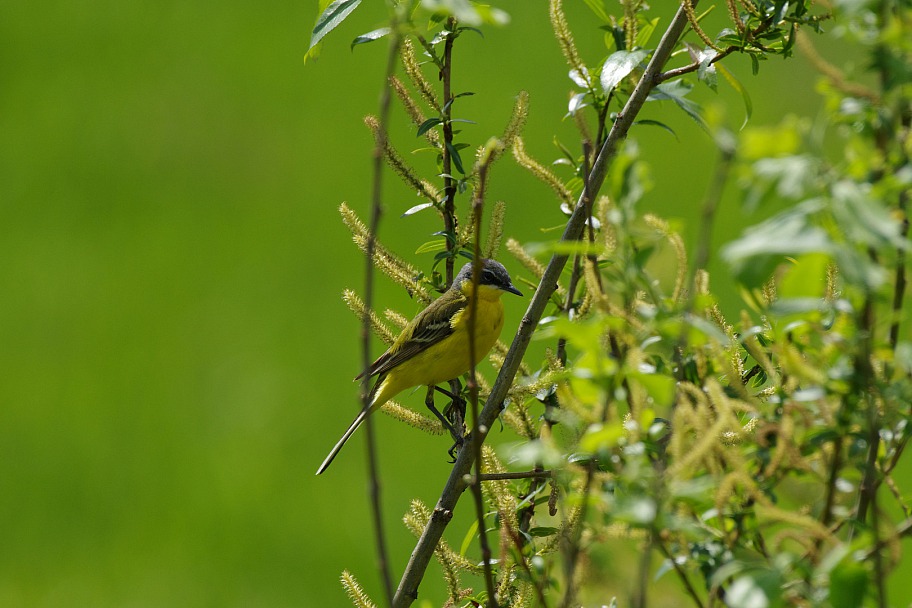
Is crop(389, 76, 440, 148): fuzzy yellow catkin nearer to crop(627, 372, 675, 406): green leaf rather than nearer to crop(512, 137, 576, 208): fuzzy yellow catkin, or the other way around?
crop(512, 137, 576, 208): fuzzy yellow catkin

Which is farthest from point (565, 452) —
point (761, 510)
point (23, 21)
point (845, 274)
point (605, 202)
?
point (23, 21)

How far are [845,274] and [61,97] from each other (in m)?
11.4

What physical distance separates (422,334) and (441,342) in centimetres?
11

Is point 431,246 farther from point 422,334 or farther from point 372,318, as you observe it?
point 422,334

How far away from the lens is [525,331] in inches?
88.8

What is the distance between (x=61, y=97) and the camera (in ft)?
37.4

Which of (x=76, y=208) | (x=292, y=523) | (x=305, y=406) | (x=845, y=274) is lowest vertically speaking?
(x=292, y=523)

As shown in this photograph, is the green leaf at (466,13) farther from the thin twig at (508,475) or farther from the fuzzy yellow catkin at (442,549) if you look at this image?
the fuzzy yellow catkin at (442,549)

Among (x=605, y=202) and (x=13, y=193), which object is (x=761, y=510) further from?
(x=13, y=193)

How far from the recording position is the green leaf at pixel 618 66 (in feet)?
7.16

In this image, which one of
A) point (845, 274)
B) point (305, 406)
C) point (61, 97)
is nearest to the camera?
point (845, 274)

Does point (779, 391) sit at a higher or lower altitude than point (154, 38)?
lower

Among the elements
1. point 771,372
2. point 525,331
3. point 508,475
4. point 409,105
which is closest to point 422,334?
point 409,105

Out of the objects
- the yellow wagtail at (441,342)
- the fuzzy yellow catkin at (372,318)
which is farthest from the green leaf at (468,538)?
the yellow wagtail at (441,342)
